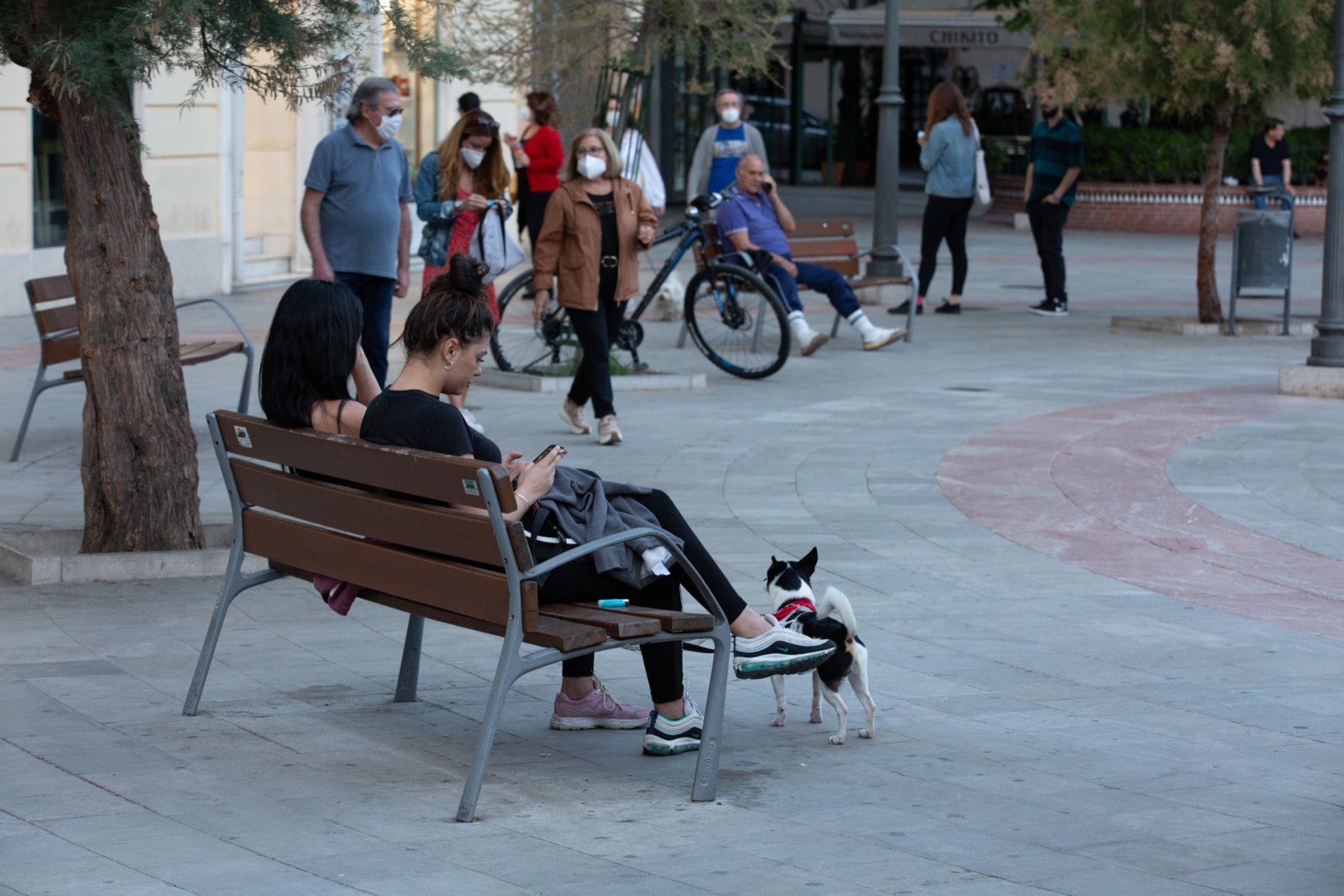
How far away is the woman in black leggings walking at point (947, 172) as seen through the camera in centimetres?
1623

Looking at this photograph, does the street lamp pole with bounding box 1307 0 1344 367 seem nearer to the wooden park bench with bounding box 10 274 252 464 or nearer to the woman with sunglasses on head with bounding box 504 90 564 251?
the woman with sunglasses on head with bounding box 504 90 564 251

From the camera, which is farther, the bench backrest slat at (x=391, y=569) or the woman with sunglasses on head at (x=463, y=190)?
the woman with sunglasses on head at (x=463, y=190)

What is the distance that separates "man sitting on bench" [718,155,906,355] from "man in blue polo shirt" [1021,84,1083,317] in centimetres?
362

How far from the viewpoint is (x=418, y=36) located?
6.87m

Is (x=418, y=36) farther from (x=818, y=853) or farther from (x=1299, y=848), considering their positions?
(x=1299, y=848)

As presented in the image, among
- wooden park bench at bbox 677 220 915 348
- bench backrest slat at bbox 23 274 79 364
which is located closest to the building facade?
wooden park bench at bbox 677 220 915 348

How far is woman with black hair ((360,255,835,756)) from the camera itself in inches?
183

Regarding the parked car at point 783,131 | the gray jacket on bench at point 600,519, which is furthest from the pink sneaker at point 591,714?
the parked car at point 783,131

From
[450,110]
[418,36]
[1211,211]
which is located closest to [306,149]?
[450,110]

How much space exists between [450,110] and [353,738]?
19029mm

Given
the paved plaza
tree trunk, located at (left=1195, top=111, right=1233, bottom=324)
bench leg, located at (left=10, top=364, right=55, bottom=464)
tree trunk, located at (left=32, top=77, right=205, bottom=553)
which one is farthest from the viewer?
tree trunk, located at (left=1195, top=111, right=1233, bottom=324)

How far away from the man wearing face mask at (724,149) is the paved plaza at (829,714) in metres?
5.70

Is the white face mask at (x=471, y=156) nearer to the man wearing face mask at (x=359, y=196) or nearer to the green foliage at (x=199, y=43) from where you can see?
the man wearing face mask at (x=359, y=196)

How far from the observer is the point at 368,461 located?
4562 millimetres
